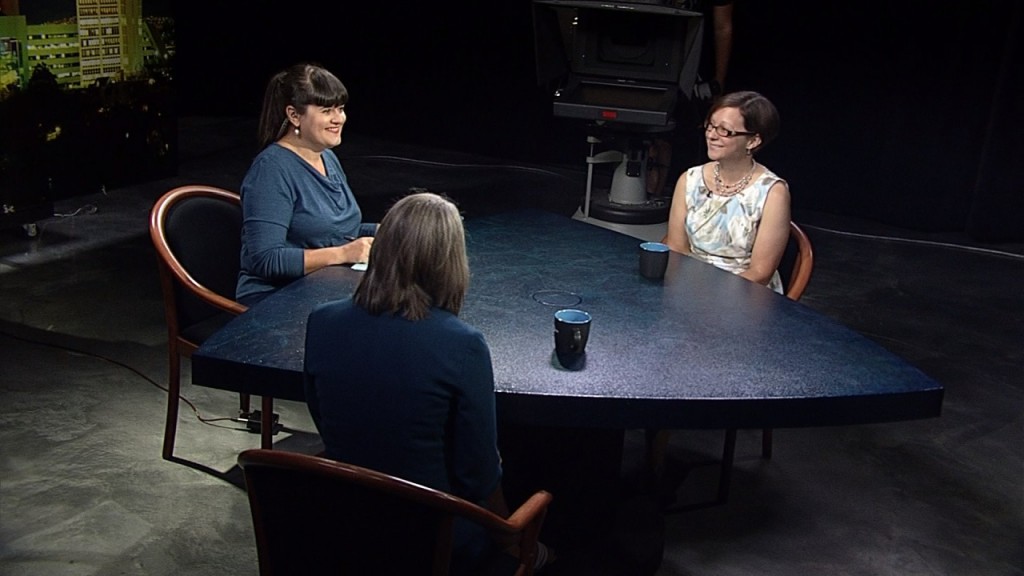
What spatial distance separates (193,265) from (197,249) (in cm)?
5

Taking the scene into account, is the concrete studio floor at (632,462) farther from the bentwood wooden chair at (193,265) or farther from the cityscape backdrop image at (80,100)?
→ the cityscape backdrop image at (80,100)

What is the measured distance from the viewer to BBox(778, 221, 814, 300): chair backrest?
9.92 feet

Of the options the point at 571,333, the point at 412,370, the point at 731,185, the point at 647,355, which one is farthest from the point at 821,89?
the point at 412,370

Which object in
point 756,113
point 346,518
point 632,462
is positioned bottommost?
point 632,462

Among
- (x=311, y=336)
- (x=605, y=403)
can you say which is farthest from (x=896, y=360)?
(x=311, y=336)

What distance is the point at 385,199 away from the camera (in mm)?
6391

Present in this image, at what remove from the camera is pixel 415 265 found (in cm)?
186

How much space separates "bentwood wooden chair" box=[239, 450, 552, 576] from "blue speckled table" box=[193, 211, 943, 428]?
→ 41 cm

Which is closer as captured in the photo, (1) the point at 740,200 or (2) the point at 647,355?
(2) the point at 647,355

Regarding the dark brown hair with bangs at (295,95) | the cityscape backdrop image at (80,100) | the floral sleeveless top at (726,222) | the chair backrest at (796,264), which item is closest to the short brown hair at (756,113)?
the floral sleeveless top at (726,222)

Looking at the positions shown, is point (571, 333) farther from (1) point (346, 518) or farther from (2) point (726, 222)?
(2) point (726, 222)

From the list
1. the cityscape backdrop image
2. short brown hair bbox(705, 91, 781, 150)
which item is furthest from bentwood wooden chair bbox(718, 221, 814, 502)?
the cityscape backdrop image

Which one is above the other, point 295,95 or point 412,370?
point 295,95

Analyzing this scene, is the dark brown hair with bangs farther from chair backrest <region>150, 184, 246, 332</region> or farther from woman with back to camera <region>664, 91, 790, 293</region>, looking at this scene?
woman with back to camera <region>664, 91, 790, 293</region>
